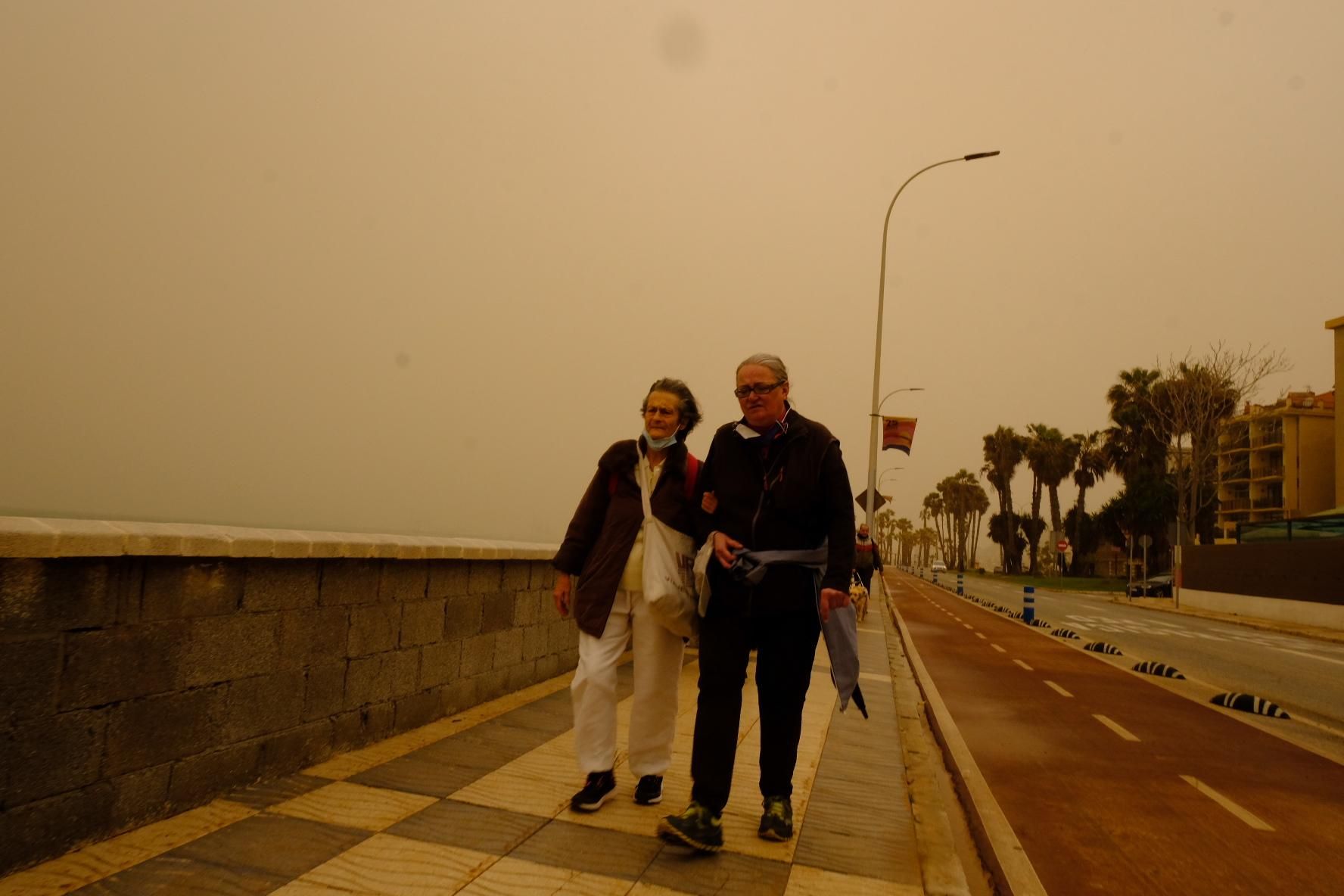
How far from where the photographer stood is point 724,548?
335cm

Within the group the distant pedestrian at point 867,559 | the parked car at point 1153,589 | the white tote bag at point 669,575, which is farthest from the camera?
the parked car at point 1153,589

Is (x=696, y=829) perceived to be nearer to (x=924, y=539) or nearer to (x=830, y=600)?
(x=830, y=600)

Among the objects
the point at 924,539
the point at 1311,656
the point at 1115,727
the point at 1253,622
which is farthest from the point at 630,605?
the point at 924,539

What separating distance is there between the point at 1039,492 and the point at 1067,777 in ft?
229

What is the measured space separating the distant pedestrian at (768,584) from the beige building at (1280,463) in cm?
5028

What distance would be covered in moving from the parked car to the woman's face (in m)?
42.5

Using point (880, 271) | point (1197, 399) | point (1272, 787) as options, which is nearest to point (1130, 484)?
point (1197, 399)

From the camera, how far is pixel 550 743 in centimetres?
491

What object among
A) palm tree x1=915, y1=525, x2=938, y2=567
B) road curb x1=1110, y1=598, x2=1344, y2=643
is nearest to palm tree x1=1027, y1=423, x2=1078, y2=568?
road curb x1=1110, y1=598, x2=1344, y2=643

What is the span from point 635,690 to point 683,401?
1335mm

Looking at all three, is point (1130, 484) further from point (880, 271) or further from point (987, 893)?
point (987, 893)

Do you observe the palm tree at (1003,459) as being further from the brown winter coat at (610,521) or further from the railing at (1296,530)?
the brown winter coat at (610,521)

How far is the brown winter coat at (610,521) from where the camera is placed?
377 centimetres

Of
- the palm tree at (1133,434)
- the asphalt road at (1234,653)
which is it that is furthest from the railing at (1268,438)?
the asphalt road at (1234,653)
